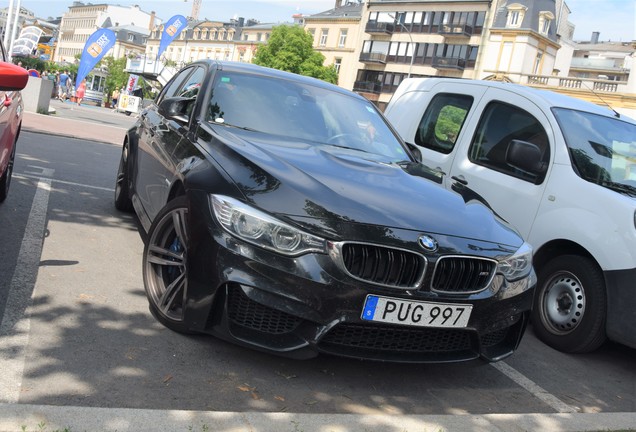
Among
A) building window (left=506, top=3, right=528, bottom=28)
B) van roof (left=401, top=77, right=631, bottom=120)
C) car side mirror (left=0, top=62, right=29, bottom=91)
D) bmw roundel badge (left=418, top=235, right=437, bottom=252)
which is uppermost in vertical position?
building window (left=506, top=3, right=528, bottom=28)

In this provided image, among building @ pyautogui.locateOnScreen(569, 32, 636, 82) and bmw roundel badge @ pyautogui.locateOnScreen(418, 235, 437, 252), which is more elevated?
building @ pyautogui.locateOnScreen(569, 32, 636, 82)

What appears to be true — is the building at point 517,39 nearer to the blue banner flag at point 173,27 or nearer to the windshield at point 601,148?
the blue banner flag at point 173,27

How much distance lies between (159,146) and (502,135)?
Result: 304cm

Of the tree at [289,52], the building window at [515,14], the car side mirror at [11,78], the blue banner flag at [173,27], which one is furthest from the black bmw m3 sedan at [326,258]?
the tree at [289,52]

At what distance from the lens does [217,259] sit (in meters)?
3.70

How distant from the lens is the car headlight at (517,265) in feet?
13.5

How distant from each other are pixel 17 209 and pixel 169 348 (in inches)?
135

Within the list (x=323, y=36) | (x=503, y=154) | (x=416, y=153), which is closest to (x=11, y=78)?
(x=416, y=153)

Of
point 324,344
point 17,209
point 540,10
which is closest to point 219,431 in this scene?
point 324,344

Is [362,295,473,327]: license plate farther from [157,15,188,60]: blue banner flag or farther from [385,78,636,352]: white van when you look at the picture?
[157,15,188,60]: blue banner flag

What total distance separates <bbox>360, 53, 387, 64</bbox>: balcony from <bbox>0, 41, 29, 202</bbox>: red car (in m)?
74.8

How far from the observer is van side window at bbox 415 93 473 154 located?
7090 millimetres

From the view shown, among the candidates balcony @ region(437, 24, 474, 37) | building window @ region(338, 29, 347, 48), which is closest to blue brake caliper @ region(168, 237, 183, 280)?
balcony @ region(437, 24, 474, 37)

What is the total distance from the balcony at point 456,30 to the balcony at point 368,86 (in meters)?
9.13
